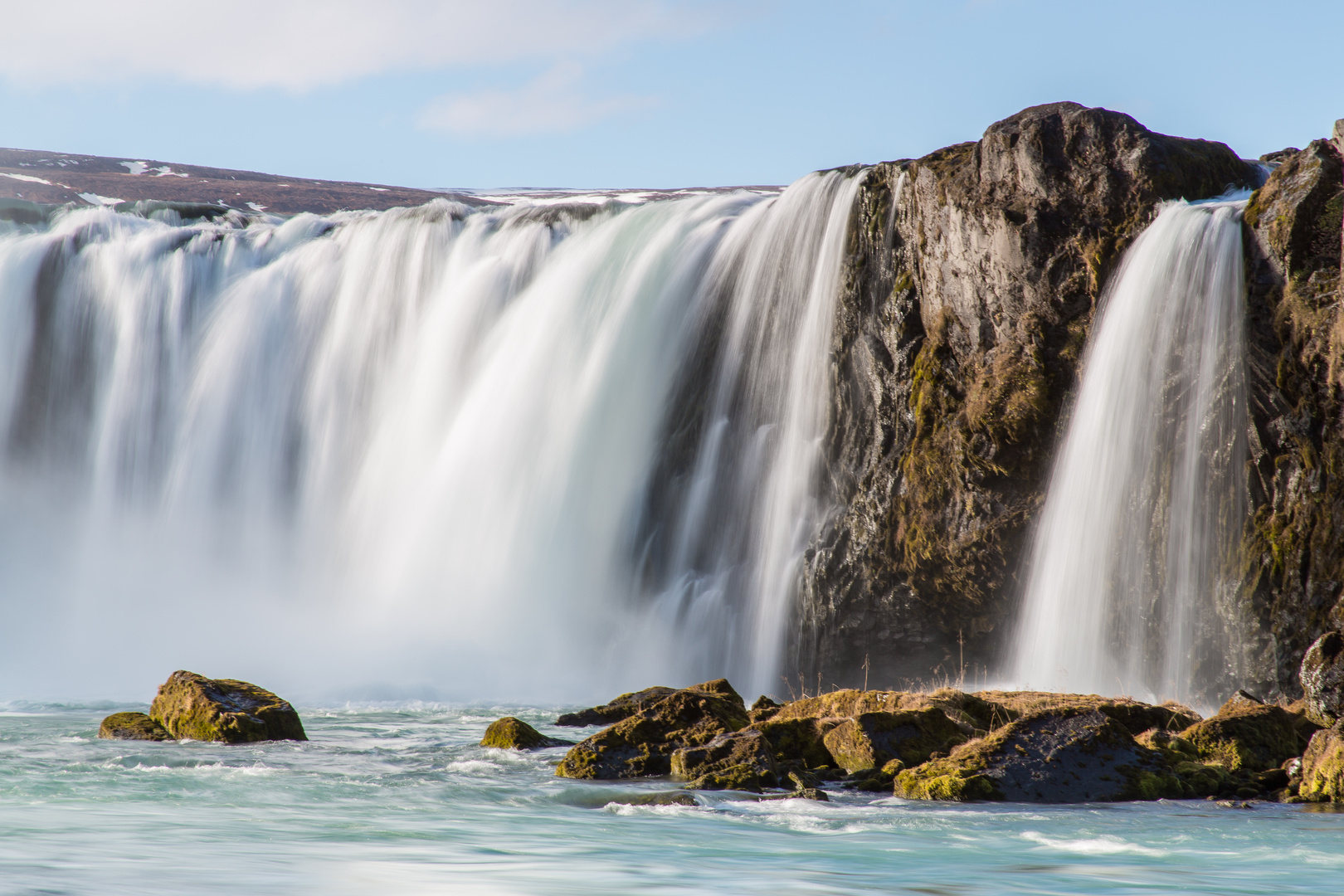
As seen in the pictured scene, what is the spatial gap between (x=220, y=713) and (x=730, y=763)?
6.27 m

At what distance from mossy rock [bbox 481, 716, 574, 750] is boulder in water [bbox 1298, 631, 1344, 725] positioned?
24.8 ft

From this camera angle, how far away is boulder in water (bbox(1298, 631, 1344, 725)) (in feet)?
32.4

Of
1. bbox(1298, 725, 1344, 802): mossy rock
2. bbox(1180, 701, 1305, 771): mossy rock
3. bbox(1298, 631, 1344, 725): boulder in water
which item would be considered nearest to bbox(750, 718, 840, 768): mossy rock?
bbox(1180, 701, 1305, 771): mossy rock

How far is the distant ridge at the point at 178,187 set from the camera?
59.9 meters

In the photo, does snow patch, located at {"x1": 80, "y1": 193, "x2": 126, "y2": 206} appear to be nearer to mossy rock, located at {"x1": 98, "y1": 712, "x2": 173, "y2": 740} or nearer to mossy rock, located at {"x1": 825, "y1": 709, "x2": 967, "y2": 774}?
mossy rock, located at {"x1": 98, "y1": 712, "x2": 173, "y2": 740}

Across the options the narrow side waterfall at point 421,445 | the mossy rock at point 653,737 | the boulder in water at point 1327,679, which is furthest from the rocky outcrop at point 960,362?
the mossy rock at point 653,737

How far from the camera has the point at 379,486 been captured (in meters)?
23.1

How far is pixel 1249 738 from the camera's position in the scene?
9789mm

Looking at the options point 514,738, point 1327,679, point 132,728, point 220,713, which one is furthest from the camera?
point 132,728

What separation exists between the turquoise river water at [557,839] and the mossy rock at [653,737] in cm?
39

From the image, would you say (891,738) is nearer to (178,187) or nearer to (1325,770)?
(1325,770)

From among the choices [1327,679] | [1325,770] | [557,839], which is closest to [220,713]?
[557,839]

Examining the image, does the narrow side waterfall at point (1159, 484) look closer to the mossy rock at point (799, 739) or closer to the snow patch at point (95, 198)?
the mossy rock at point (799, 739)

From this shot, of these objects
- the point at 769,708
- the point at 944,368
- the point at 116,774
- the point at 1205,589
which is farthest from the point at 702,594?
the point at 116,774
